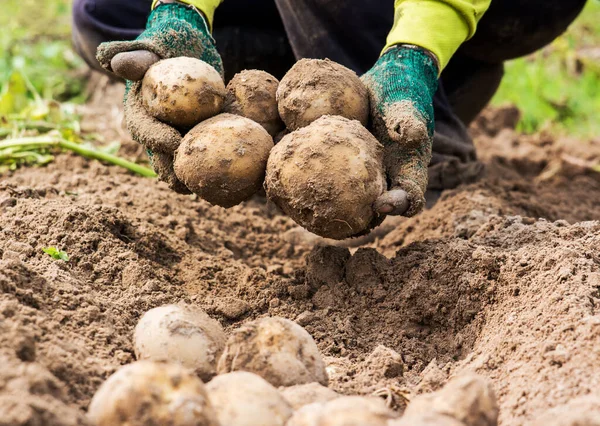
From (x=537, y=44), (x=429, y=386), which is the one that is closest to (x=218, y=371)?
(x=429, y=386)

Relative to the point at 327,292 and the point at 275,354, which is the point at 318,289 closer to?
the point at 327,292

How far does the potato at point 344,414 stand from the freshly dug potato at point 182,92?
111cm

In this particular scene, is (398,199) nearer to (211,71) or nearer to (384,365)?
(384,365)

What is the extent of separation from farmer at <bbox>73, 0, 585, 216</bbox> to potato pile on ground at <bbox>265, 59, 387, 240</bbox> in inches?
3.6

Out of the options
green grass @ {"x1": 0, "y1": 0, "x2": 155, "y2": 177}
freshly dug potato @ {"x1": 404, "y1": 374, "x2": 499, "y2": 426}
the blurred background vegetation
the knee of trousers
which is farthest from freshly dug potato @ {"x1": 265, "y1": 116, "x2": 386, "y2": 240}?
the blurred background vegetation

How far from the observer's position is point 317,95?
215 centimetres

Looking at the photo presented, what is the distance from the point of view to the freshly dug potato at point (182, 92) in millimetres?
2127

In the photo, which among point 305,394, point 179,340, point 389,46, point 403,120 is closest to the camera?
point 305,394

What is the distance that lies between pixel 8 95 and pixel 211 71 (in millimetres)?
2045

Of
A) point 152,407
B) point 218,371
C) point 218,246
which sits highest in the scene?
point 152,407

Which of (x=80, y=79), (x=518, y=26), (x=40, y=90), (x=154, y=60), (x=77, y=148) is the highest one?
(x=154, y=60)

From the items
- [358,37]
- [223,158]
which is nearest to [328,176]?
[223,158]

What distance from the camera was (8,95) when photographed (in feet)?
12.4

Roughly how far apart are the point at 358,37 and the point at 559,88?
2.41 meters
